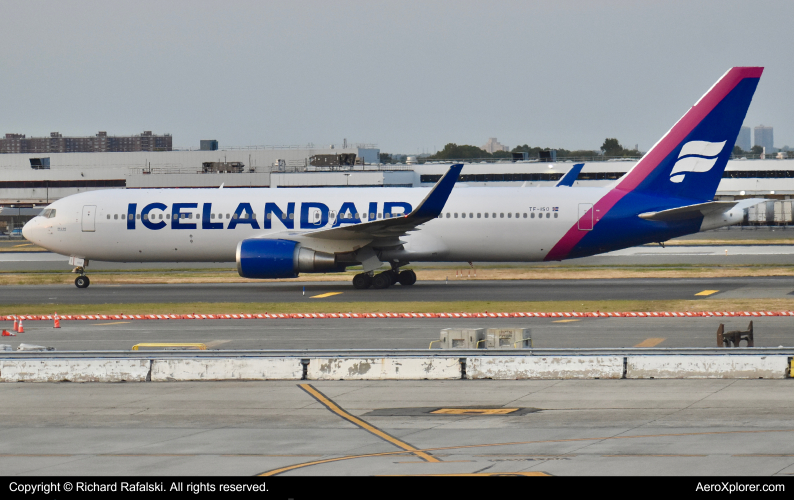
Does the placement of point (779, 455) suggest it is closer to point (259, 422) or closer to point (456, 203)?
point (259, 422)

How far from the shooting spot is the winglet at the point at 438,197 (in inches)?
1452

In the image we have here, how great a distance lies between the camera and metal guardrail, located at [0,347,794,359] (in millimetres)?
18844

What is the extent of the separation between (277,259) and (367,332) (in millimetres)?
12141

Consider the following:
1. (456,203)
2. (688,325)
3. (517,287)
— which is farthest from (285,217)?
(688,325)

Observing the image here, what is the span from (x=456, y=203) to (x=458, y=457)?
2903cm

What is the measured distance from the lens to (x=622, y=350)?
19156 mm

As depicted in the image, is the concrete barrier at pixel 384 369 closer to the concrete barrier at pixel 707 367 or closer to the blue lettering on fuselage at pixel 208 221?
the concrete barrier at pixel 707 367

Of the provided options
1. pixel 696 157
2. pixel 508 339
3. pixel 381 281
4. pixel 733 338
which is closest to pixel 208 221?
pixel 381 281

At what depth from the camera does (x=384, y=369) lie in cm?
1948

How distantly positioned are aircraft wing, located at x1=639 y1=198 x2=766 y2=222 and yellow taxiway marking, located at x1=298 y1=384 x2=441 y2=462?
2369 cm

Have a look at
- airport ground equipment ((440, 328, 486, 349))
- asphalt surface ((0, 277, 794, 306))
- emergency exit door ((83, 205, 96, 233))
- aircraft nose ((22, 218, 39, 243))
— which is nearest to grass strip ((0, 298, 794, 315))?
asphalt surface ((0, 277, 794, 306))

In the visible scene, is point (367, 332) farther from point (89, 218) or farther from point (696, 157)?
point (89, 218)

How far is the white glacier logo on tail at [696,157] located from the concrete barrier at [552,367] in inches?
881

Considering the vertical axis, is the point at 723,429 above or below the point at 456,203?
below
